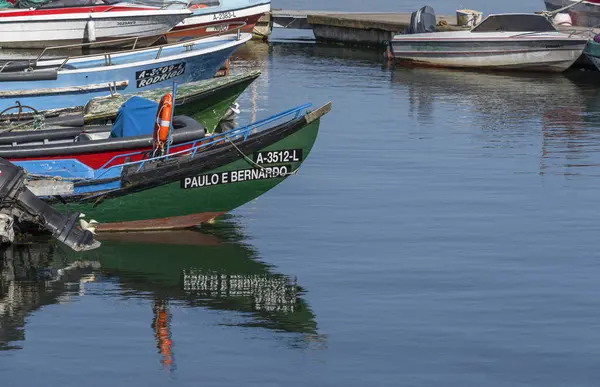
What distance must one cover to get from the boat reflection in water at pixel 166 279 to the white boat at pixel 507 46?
1801cm

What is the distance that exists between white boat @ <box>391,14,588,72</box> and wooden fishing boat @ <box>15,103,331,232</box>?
59.5ft

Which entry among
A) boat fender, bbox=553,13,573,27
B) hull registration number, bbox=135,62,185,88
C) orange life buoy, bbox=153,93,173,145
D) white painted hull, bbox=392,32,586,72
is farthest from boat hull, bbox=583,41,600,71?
orange life buoy, bbox=153,93,173,145

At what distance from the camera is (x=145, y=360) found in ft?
39.3

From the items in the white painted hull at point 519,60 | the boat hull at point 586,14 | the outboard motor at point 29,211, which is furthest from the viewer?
the boat hull at point 586,14

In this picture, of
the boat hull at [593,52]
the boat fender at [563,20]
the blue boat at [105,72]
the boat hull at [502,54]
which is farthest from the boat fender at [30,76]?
the boat fender at [563,20]

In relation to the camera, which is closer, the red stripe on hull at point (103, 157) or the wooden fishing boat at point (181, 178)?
the wooden fishing boat at point (181, 178)

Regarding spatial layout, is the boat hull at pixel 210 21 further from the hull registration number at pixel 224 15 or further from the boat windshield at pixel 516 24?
the boat windshield at pixel 516 24

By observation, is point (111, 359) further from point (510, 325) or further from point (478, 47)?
point (478, 47)

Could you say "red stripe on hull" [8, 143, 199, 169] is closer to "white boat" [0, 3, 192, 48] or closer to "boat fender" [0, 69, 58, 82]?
"boat fender" [0, 69, 58, 82]

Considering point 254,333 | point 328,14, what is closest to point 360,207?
point 254,333

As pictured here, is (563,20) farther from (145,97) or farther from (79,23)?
(145,97)

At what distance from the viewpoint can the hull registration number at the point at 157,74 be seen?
2489cm

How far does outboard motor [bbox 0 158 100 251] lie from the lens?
1496 centimetres

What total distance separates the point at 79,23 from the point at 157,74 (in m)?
12.2
